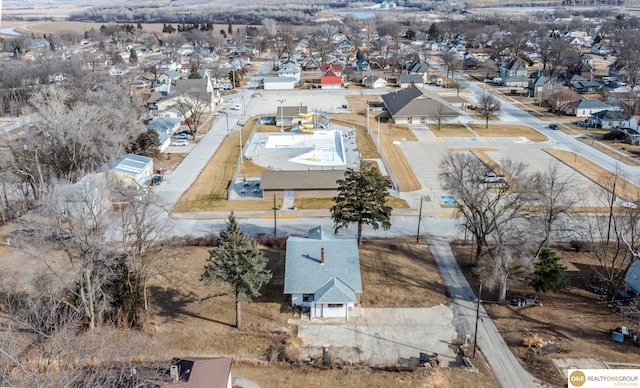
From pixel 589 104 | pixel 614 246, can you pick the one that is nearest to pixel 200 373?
pixel 614 246

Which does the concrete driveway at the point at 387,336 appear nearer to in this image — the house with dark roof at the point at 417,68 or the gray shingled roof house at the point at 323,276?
the gray shingled roof house at the point at 323,276

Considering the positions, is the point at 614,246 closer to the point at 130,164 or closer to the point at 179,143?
the point at 130,164

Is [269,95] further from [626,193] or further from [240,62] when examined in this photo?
[626,193]

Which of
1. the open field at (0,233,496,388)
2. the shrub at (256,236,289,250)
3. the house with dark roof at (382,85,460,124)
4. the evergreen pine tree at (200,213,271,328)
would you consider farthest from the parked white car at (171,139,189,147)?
the evergreen pine tree at (200,213,271,328)

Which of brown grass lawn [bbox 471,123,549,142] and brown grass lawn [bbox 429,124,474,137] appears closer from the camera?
brown grass lawn [bbox 471,123,549,142]

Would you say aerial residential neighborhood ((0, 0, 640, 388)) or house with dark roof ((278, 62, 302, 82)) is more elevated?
house with dark roof ((278, 62, 302, 82))

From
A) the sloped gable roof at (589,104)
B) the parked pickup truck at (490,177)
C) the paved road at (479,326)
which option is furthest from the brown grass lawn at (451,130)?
the paved road at (479,326)

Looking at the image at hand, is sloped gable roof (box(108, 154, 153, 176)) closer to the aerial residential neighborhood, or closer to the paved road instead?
Answer: the aerial residential neighborhood
